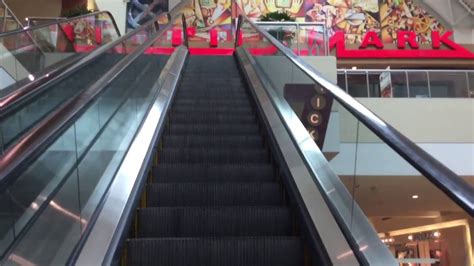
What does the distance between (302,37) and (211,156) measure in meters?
6.64

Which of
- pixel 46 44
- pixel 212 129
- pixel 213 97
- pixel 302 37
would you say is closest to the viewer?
pixel 212 129

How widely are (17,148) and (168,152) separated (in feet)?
9.55

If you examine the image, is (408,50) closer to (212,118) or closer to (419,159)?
(212,118)

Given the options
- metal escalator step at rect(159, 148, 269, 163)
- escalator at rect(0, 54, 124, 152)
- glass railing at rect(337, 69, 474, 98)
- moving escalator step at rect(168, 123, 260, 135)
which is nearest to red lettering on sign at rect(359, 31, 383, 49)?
glass railing at rect(337, 69, 474, 98)

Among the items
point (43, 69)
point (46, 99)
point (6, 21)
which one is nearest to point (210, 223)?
point (46, 99)

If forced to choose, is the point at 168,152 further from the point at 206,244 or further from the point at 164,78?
the point at 164,78

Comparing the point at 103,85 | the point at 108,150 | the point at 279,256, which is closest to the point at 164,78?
the point at 108,150

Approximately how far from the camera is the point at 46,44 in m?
8.95

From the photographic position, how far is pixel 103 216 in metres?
2.94

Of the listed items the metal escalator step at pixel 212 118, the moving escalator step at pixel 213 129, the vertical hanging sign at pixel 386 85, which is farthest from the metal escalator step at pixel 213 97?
the vertical hanging sign at pixel 386 85

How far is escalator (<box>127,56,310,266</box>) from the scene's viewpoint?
3055 millimetres

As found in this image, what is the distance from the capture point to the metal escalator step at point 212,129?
18.2ft

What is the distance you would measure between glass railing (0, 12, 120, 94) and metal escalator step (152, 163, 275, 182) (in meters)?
2.96

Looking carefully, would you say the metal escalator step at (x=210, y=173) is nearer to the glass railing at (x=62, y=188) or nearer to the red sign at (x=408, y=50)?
the glass railing at (x=62, y=188)
